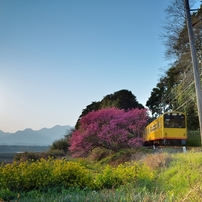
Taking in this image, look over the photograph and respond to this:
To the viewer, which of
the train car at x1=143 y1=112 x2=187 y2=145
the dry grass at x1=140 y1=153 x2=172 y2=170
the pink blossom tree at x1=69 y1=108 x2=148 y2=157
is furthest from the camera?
the train car at x1=143 y1=112 x2=187 y2=145

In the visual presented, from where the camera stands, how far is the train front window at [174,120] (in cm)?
1928

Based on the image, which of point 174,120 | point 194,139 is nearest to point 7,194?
point 174,120

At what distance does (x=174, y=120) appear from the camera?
64.2ft

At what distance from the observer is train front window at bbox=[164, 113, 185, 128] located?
Answer: 63.3 ft

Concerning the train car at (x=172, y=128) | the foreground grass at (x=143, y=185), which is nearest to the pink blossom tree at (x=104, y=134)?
the train car at (x=172, y=128)

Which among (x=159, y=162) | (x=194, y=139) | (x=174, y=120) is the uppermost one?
(x=174, y=120)

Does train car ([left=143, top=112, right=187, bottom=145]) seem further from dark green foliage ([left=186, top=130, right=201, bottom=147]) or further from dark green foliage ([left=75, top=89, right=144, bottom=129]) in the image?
dark green foliage ([left=75, top=89, right=144, bottom=129])

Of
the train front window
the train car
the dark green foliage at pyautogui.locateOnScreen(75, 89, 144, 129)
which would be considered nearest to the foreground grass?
the train car

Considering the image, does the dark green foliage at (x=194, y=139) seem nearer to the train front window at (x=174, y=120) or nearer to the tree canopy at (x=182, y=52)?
the tree canopy at (x=182, y=52)

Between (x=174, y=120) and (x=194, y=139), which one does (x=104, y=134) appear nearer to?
(x=174, y=120)

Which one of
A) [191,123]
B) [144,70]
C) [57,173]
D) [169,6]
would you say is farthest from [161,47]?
[57,173]

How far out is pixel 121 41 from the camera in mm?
13547

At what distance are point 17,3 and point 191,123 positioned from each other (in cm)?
2055

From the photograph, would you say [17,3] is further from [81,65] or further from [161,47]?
[161,47]
